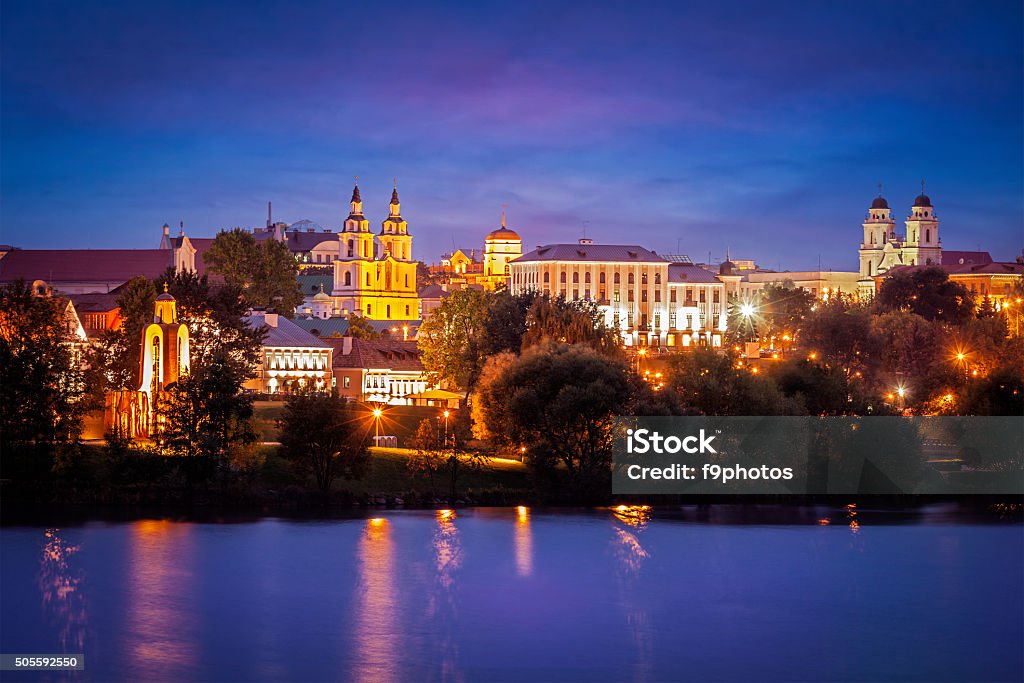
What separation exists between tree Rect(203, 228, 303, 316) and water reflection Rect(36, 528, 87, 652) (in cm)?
5947

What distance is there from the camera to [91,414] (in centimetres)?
6100

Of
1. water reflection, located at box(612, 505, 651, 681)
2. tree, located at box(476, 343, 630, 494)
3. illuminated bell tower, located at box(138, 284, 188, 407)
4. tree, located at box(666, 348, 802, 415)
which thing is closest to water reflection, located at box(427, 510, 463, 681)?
water reflection, located at box(612, 505, 651, 681)

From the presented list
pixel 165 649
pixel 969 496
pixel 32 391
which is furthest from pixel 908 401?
pixel 165 649

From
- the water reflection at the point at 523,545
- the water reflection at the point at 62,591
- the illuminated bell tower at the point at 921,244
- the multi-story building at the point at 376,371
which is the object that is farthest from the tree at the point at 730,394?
the illuminated bell tower at the point at 921,244

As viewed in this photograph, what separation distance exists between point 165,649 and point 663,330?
123229 millimetres

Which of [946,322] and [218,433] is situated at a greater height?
[946,322]

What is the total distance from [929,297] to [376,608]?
295ft

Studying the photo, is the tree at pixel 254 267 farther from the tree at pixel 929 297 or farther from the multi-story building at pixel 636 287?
the tree at pixel 929 297

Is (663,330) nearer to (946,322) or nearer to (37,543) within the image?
(946,322)

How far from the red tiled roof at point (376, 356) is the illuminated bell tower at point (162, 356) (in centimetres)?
3384

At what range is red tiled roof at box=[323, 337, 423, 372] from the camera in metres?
95.6

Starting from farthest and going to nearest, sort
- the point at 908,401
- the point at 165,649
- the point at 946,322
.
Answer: the point at 946,322
the point at 908,401
the point at 165,649

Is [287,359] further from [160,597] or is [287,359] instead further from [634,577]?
[160,597]

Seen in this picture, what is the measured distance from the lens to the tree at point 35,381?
175ft
